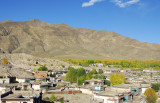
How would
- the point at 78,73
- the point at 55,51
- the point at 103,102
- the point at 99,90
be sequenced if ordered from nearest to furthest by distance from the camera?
the point at 103,102, the point at 99,90, the point at 78,73, the point at 55,51

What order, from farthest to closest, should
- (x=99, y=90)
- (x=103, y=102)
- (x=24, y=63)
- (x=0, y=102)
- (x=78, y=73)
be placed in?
(x=24, y=63)
(x=78, y=73)
(x=99, y=90)
(x=103, y=102)
(x=0, y=102)

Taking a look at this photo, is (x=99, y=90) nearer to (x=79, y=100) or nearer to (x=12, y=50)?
(x=79, y=100)

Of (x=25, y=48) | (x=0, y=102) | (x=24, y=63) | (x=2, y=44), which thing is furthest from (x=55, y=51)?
(x=0, y=102)

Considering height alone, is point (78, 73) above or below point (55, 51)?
below

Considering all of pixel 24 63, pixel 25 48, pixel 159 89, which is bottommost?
pixel 159 89

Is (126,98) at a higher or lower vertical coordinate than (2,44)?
lower

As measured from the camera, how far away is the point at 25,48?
594 ft

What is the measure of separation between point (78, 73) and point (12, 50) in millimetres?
138303

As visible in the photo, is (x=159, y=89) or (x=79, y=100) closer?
(x=79, y=100)

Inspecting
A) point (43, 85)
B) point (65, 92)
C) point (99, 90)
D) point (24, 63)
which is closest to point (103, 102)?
point (99, 90)

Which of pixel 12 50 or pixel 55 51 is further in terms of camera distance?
pixel 55 51

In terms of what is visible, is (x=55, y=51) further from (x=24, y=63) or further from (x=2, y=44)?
(x=24, y=63)

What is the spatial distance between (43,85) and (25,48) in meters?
154

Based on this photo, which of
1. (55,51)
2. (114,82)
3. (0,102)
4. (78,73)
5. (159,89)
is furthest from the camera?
(55,51)
